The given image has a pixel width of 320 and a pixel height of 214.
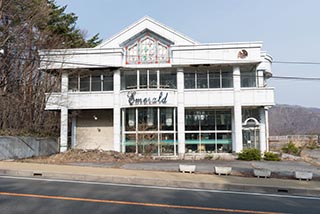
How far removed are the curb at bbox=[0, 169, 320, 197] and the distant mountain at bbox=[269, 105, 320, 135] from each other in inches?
3021

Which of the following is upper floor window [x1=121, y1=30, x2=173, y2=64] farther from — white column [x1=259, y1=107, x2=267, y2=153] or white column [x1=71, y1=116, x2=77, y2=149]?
white column [x1=259, y1=107, x2=267, y2=153]

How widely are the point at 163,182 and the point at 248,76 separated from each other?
1521 centimetres

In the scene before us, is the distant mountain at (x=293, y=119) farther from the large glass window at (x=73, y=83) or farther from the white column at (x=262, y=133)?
the large glass window at (x=73, y=83)

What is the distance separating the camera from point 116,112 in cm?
2398

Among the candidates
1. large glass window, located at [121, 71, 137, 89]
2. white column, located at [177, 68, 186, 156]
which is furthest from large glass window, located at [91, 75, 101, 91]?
white column, located at [177, 68, 186, 156]

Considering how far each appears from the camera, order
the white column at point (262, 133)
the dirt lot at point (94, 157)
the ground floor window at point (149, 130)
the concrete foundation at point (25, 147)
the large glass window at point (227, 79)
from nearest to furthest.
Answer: the concrete foundation at point (25, 147) < the dirt lot at point (94, 157) < the ground floor window at point (149, 130) < the white column at point (262, 133) < the large glass window at point (227, 79)

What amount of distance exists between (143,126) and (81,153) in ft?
15.8

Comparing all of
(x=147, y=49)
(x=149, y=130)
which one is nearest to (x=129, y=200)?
(x=149, y=130)

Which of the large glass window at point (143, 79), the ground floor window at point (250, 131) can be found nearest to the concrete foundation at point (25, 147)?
the large glass window at point (143, 79)

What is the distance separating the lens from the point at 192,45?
23.5 m

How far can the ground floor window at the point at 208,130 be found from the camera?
24047 mm

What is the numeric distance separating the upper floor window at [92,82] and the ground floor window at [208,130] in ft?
21.8

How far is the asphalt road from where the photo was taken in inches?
284

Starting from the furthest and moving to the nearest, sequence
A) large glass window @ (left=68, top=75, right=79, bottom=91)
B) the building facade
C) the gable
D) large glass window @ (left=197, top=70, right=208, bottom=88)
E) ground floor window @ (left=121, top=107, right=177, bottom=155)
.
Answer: large glass window @ (left=68, top=75, right=79, bottom=91) < the gable < large glass window @ (left=197, top=70, right=208, bottom=88) < the building facade < ground floor window @ (left=121, top=107, right=177, bottom=155)
